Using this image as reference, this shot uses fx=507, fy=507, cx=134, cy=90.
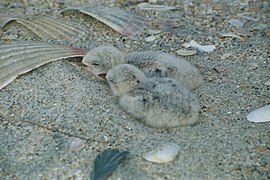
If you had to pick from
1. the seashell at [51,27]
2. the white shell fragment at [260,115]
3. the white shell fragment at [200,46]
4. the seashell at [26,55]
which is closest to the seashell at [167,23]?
the white shell fragment at [200,46]

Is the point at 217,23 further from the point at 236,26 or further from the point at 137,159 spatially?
the point at 137,159

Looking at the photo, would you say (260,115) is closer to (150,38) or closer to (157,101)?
(157,101)

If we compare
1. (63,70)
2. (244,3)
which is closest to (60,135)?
(63,70)

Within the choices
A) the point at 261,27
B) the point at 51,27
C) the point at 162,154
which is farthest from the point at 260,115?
the point at 51,27

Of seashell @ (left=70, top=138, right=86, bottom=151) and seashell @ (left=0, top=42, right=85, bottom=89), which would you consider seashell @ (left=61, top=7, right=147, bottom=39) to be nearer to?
seashell @ (left=0, top=42, right=85, bottom=89)

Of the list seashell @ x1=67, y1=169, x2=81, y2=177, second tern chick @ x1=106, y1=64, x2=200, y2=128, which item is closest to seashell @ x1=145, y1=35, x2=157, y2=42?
second tern chick @ x1=106, y1=64, x2=200, y2=128
